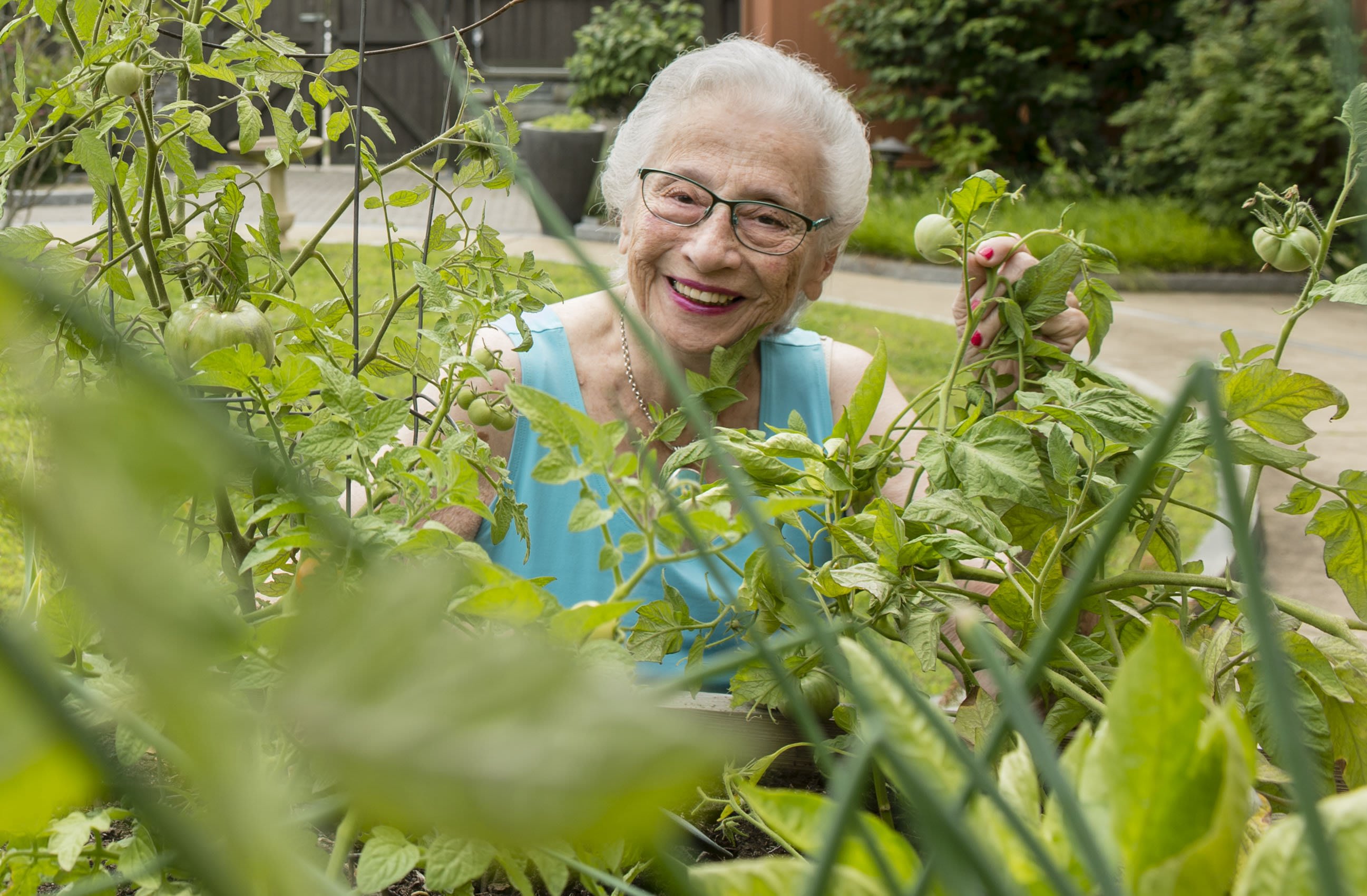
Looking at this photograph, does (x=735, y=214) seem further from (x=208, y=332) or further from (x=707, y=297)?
(x=208, y=332)

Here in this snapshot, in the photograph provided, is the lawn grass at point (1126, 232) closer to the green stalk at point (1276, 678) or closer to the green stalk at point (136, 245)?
the green stalk at point (136, 245)

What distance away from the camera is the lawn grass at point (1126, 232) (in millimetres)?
6223

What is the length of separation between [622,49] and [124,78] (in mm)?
8538

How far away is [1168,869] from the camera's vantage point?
268 millimetres

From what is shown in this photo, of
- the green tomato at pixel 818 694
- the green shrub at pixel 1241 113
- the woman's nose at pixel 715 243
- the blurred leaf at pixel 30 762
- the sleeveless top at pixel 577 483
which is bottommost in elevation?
the green shrub at pixel 1241 113

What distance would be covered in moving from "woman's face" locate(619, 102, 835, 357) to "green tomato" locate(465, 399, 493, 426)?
0.82 meters

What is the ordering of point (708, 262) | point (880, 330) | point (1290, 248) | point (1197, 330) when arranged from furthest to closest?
point (1197, 330), point (880, 330), point (708, 262), point (1290, 248)

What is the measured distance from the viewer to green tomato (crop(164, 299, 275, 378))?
604 mm

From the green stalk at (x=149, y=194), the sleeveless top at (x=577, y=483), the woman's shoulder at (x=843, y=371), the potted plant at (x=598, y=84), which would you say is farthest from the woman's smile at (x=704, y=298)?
the potted plant at (x=598, y=84)

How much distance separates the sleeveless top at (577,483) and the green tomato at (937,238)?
0.41 meters

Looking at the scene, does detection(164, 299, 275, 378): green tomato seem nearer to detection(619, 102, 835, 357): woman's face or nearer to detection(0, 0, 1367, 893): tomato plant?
detection(0, 0, 1367, 893): tomato plant

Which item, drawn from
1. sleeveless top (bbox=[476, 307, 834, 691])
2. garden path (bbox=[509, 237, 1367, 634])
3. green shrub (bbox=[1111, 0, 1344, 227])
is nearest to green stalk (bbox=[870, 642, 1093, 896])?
sleeveless top (bbox=[476, 307, 834, 691])

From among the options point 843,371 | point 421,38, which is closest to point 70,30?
point 843,371

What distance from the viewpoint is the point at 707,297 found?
1.56 metres
